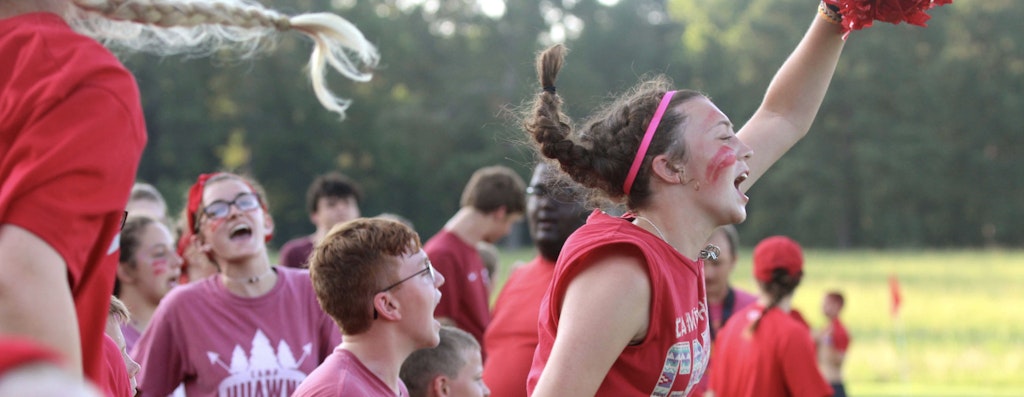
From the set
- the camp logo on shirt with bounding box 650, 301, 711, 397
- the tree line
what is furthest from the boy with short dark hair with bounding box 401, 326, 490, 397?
the tree line

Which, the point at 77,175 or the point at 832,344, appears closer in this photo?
the point at 77,175

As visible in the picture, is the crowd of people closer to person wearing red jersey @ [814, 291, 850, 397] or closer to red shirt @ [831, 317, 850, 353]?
person wearing red jersey @ [814, 291, 850, 397]

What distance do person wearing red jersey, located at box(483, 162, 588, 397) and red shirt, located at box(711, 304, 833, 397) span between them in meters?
1.09

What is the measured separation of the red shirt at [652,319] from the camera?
100 inches

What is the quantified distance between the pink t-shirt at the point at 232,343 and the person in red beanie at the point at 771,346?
2.15 m

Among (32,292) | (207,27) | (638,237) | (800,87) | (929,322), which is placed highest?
(800,87)

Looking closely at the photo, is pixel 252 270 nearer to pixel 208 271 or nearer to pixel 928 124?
pixel 208 271

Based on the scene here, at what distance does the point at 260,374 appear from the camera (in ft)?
14.1

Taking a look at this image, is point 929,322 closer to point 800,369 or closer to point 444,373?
point 800,369

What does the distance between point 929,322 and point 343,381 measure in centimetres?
2287

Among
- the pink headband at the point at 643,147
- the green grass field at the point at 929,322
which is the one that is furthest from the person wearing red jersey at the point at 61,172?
the green grass field at the point at 929,322

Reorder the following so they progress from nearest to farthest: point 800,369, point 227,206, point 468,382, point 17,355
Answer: point 17,355 → point 468,382 → point 227,206 → point 800,369

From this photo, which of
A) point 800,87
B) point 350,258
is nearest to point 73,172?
point 350,258

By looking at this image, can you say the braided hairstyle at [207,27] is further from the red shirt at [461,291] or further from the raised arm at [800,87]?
the red shirt at [461,291]
